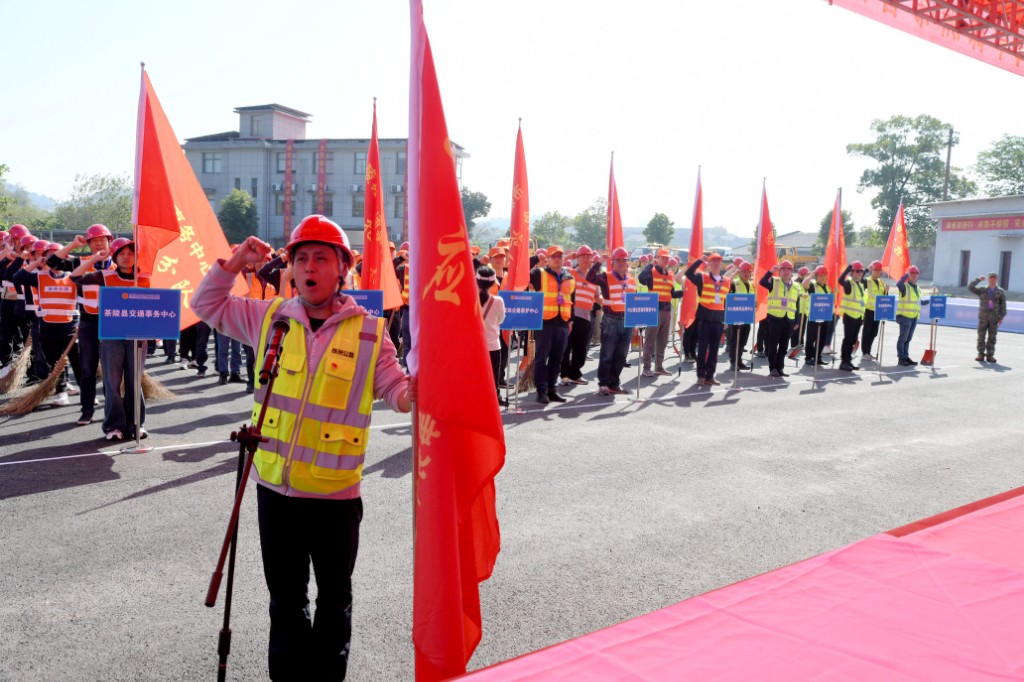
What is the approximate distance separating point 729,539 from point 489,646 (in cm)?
239

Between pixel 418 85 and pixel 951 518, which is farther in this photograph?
pixel 951 518

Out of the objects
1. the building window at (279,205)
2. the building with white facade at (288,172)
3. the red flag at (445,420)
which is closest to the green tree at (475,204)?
the building with white facade at (288,172)

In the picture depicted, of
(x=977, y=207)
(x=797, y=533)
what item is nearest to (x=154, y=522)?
(x=797, y=533)

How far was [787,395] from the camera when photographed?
12.9 metres

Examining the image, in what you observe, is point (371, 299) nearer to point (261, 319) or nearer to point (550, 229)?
point (261, 319)

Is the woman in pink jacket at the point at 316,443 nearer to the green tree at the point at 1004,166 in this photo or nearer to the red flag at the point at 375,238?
the red flag at the point at 375,238

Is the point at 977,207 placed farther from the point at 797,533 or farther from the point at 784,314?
the point at 797,533

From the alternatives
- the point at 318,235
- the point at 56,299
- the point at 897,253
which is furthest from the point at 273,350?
the point at 897,253

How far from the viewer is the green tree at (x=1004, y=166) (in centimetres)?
7538

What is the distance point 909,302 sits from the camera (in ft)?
59.3

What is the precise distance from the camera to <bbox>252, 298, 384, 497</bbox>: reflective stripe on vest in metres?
3.09

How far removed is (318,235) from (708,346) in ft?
37.4

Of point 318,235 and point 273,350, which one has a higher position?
point 318,235

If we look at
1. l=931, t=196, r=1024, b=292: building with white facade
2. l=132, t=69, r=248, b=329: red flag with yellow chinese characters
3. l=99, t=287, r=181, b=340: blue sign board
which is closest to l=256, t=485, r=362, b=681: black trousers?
l=132, t=69, r=248, b=329: red flag with yellow chinese characters
